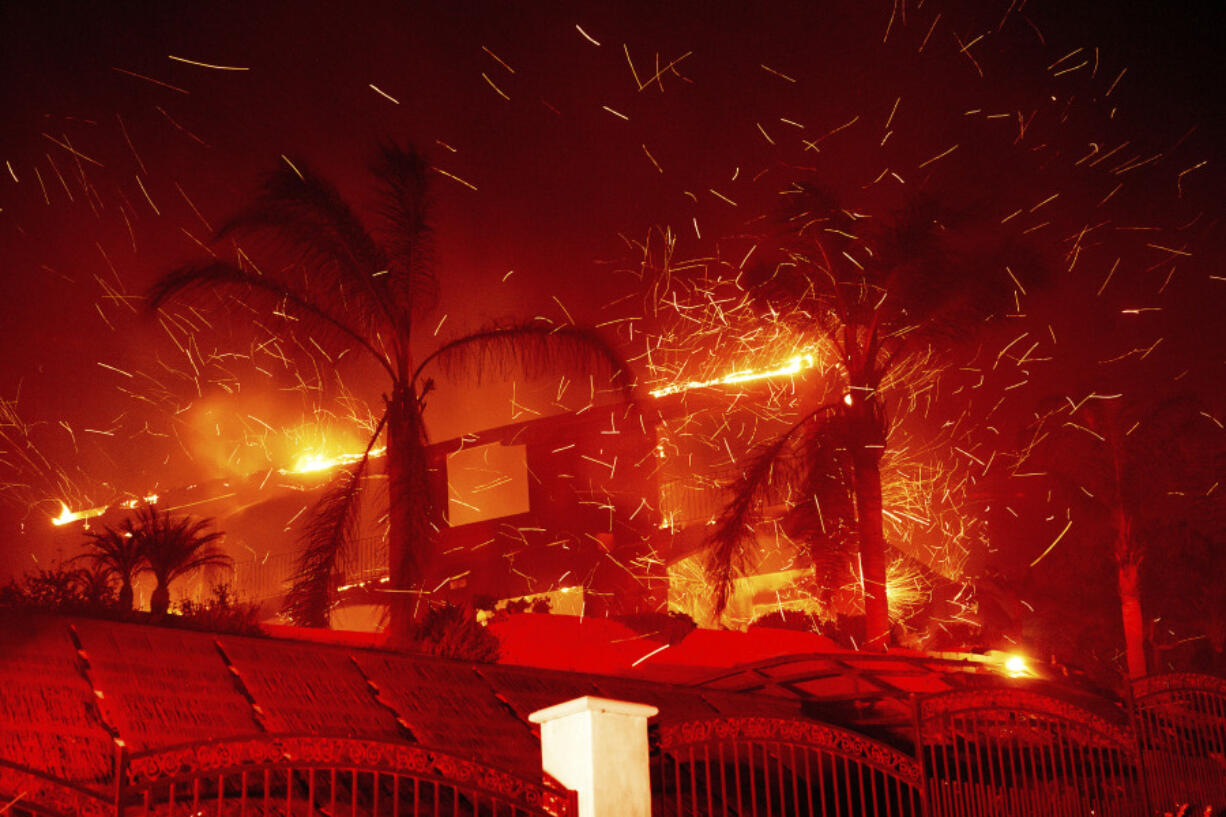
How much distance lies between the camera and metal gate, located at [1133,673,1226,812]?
10.4 meters

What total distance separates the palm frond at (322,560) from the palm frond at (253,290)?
1.71 meters

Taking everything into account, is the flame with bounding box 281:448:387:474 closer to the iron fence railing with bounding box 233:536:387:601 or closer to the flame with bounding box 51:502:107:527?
the iron fence railing with bounding box 233:536:387:601

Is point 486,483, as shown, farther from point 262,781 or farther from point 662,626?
point 262,781

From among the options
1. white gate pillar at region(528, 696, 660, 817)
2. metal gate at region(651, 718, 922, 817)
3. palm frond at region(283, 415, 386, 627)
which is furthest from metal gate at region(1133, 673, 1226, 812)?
palm frond at region(283, 415, 386, 627)

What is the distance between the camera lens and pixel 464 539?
81.0 ft

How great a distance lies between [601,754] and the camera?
6.46m

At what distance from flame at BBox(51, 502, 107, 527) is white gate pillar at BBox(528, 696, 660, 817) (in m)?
21.2

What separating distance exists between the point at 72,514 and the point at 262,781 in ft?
65.7

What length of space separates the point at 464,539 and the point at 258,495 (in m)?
5.23

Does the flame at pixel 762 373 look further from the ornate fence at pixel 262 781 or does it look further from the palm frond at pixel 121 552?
the ornate fence at pixel 262 781

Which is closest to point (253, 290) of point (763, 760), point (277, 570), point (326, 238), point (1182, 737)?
point (326, 238)

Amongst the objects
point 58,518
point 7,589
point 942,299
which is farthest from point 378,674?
point 58,518

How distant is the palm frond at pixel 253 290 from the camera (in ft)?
43.1

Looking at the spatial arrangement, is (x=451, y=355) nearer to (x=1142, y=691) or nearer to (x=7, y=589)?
(x=7, y=589)
